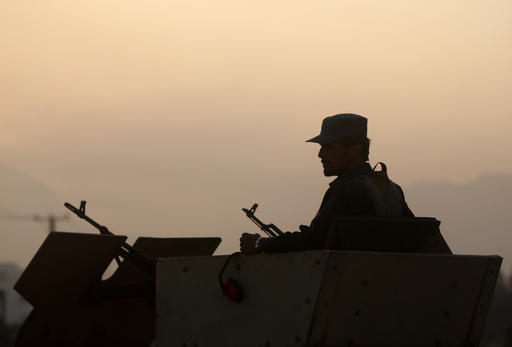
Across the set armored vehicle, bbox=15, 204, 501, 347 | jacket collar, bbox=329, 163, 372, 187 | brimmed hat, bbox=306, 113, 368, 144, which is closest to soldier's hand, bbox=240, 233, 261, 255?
armored vehicle, bbox=15, 204, 501, 347

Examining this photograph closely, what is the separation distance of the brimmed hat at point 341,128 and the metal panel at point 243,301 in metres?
1.29

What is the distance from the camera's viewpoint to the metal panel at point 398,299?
6324 mm

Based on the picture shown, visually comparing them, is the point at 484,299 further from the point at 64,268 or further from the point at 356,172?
the point at 64,268

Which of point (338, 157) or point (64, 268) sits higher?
point (338, 157)

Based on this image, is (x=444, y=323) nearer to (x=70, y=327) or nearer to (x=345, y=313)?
(x=345, y=313)

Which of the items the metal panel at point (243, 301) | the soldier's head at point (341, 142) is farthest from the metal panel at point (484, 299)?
the metal panel at point (243, 301)

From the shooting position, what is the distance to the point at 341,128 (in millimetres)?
7609

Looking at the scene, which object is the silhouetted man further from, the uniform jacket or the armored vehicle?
the armored vehicle

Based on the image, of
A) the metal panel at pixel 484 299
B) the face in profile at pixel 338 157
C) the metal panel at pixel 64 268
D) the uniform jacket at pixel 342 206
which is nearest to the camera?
the uniform jacket at pixel 342 206

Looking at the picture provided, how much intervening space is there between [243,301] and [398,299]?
0.92 metres

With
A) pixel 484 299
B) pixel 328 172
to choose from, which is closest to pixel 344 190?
pixel 328 172

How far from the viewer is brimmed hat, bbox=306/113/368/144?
7.59 metres

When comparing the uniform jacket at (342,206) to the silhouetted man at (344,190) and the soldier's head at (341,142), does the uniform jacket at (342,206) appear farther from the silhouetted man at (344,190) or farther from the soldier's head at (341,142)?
the soldier's head at (341,142)

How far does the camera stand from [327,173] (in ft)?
25.0
